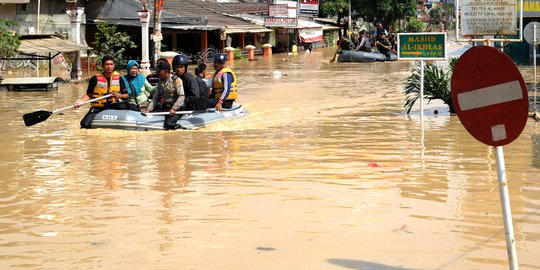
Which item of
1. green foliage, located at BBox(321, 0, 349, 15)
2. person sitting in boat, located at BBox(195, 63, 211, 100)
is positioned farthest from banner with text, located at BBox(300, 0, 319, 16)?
person sitting in boat, located at BBox(195, 63, 211, 100)

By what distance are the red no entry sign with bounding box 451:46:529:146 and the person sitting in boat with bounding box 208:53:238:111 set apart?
11180 mm

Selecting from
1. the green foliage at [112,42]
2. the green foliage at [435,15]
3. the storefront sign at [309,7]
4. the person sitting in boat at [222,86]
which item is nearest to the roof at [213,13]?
the green foliage at [112,42]

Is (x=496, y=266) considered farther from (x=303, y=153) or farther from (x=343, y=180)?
(x=303, y=153)

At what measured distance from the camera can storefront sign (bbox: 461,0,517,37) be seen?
1346 cm

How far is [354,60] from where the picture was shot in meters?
42.4

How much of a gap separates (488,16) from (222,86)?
5242mm

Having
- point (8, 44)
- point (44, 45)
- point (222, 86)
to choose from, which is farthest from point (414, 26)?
point (222, 86)

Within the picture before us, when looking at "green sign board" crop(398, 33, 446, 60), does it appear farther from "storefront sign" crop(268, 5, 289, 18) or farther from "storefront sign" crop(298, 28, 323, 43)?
"storefront sign" crop(298, 28, 323, 43)

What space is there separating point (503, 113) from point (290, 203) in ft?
14.1

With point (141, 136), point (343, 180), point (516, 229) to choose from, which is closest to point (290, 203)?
point (343, 180)

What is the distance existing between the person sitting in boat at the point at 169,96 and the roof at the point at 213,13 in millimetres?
27868

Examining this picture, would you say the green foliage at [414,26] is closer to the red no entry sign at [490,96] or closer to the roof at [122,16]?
the roof at [122,16]

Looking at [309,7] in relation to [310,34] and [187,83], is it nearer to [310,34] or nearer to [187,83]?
[310,34]

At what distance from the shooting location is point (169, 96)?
16.0 m
